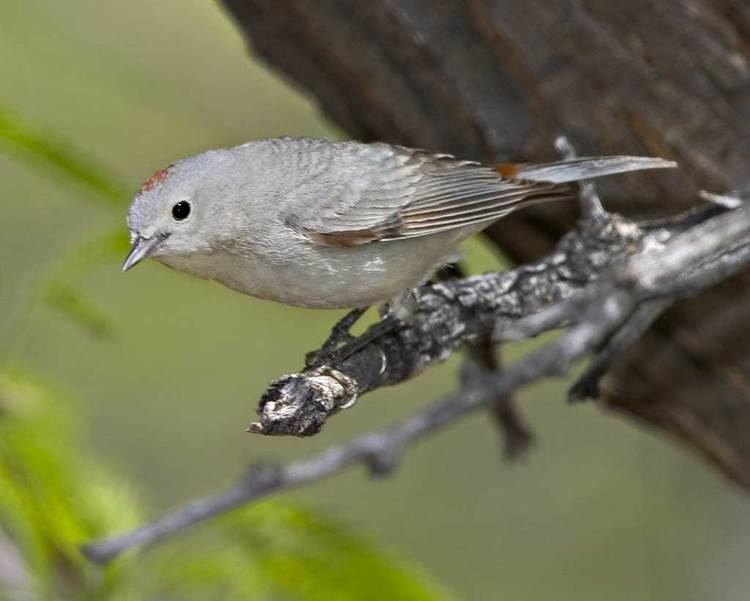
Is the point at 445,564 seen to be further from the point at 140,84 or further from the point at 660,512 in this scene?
the point at 140,84

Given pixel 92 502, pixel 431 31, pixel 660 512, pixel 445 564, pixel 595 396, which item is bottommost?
pixel 445 564

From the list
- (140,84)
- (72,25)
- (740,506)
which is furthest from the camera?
(740,506)

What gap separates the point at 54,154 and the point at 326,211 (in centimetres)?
61

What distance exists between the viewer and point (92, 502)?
2.88 metres

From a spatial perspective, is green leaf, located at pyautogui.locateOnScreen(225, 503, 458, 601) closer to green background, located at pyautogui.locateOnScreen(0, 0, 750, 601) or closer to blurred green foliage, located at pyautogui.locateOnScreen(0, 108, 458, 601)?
blurred green foliage, located at pyautogui.locateOnScreen(0, 108, 458, 601)

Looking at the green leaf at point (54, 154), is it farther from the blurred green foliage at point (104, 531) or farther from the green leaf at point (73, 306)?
the green leaf at point (73, 306)

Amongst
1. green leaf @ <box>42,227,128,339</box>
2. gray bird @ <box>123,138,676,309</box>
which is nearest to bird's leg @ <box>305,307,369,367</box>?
gray bird @ <box>123,138,676,309</box>

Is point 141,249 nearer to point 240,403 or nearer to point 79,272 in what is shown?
point 79,272

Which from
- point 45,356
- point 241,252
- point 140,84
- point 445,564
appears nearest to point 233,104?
point 140,84

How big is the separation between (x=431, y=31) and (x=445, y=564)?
3.29 metres

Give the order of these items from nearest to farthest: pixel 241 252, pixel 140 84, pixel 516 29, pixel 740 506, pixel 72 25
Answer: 1. pixel 241 252
2. pixel 516 29
3. pixel 140 84
4. pixel 72 25
5. pixel 740 506

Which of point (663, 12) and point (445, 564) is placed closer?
point (663, 12)

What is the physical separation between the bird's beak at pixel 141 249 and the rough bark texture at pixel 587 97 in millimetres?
816

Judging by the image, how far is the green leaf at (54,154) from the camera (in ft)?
8.70
